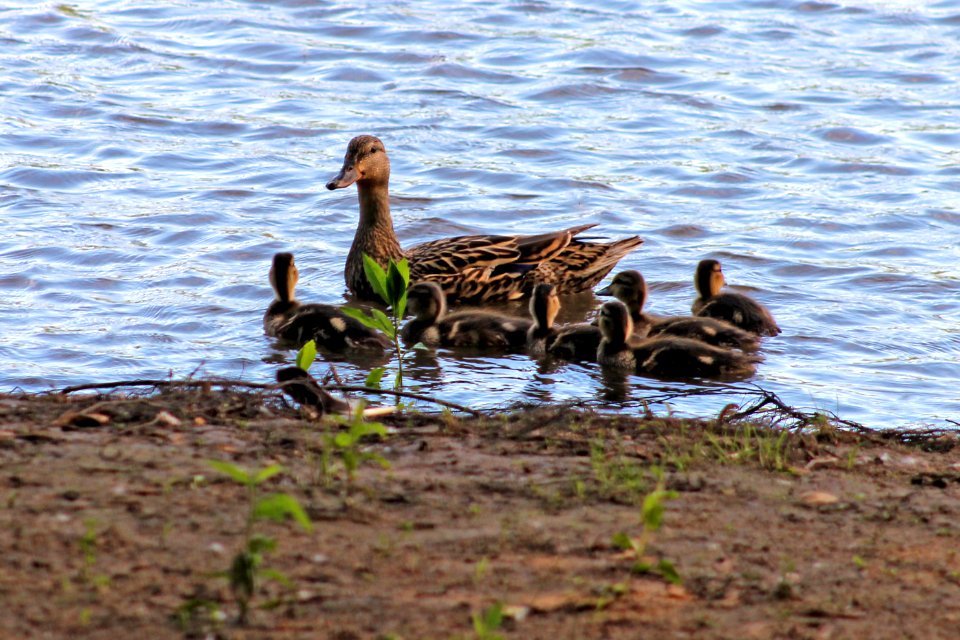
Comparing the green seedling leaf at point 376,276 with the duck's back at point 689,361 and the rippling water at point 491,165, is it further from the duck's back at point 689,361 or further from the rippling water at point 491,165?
the duck's back at point 689,361

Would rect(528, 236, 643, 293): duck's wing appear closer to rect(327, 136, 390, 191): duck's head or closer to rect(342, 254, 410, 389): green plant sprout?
rect(327, 136, 390, 191): duck's head

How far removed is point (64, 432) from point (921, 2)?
48.9 ft

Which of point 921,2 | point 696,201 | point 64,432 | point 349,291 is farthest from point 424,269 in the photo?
point 921,2

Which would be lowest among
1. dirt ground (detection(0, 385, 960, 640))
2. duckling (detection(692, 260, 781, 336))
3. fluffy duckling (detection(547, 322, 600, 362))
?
fluffy duckling (detection(547, 322, 600, 362))

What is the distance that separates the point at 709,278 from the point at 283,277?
262cm

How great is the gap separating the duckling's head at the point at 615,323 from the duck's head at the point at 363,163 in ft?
9.37

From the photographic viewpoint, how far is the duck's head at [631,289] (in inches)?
335

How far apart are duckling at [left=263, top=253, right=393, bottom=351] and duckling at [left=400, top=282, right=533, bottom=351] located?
11.8 inches

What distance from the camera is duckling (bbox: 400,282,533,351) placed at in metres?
8.20

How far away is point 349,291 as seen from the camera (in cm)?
963

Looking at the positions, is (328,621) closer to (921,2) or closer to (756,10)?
(756,10)

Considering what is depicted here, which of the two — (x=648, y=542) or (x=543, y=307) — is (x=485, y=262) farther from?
(x=648, y=542)

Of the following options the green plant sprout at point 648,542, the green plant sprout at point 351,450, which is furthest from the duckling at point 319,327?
the green plant sprout at point 648,542

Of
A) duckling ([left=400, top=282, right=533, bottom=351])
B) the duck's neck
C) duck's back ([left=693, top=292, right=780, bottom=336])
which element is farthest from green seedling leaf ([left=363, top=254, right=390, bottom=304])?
the duck's neck
